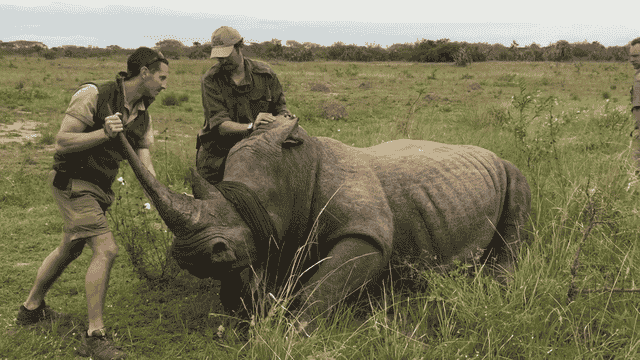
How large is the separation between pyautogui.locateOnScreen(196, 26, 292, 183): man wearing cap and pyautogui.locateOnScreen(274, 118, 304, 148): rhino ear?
40.1 inches

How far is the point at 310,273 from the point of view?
3.20 m

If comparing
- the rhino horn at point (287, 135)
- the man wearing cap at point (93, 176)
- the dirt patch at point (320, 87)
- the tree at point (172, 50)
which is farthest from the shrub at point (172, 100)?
the tree at point (172, 50)

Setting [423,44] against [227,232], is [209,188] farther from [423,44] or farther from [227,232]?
[423,44]

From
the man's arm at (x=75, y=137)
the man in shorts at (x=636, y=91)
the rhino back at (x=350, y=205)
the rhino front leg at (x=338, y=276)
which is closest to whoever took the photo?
the rhino front leg at (x=338, y=276)

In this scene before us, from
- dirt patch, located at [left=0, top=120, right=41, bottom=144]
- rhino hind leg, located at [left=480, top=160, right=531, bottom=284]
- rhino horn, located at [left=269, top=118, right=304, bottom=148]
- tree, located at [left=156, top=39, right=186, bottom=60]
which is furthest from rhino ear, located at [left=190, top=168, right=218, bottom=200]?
tree, located at [left=156, top=39, right=186, bottom=60]

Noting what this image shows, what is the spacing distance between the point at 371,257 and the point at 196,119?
1144 centimetres

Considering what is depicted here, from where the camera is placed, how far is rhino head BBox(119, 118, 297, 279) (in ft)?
7.80

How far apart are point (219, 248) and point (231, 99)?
89.3 inches

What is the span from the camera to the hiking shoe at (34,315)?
141 inches

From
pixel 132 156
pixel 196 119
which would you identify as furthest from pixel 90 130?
pixel 196 119

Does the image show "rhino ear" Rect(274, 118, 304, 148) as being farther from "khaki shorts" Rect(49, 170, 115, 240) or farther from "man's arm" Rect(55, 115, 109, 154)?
"khaki shorts" Rect(49, 170, 115, 240)

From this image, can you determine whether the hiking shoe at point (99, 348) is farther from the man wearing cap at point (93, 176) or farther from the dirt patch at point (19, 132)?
the dirt patch at point (19, 132)

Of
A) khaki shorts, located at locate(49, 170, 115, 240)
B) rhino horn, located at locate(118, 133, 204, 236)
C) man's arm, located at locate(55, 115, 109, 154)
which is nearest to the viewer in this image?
rhino horn, located at locate(118, 133, 204, 236)

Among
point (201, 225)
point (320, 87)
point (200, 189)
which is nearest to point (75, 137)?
point (200, 189)
